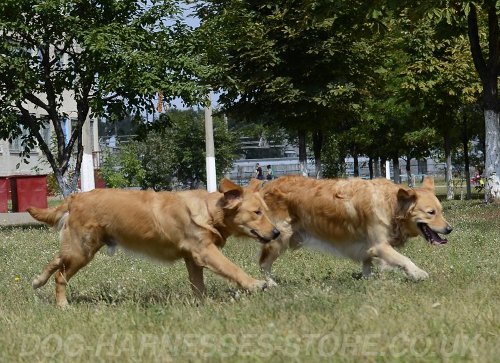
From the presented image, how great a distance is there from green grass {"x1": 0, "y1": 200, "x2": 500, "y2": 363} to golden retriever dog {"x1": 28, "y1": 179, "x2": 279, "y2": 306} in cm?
A: 33

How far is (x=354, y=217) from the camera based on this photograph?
9.11 m

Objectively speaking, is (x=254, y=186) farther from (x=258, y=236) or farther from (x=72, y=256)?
(x=72, y=256)

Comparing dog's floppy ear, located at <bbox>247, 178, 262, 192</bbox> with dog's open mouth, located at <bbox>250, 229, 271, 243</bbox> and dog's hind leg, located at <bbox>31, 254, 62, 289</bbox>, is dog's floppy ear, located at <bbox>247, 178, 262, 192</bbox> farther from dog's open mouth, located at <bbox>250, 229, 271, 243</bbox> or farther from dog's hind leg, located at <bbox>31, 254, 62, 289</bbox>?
dog's hind leg, located at <bbox>31, 254, 62, 289</bbox>

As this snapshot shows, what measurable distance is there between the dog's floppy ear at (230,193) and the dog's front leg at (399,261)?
1.67 meters

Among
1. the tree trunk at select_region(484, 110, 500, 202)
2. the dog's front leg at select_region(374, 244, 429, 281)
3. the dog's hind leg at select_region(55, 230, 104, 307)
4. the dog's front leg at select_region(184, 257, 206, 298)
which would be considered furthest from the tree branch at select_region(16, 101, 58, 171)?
the dog's front leg at select_region(374, 244, 429, 281)

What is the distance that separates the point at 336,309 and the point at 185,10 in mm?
17397

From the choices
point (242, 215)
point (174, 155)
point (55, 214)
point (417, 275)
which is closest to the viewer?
point (242, 215)

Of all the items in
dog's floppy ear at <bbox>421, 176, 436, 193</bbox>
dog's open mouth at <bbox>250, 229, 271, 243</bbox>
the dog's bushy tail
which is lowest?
dog's open mouth at <bbox>250, 229, 271, 243</bbox>

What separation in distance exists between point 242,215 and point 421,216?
75.8 inches

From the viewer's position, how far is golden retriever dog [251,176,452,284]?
8.81 m

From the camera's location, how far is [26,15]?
22.1 m

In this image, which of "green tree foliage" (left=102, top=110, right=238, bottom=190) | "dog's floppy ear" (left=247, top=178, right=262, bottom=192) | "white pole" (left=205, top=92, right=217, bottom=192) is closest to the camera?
"dog's floppy ear" (left=247, top=178, right=262, bottom=192)

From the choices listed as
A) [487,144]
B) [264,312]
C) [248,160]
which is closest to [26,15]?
[487,144]

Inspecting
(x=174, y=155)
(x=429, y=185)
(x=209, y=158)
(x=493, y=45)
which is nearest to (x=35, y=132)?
(x=209, y=158)
